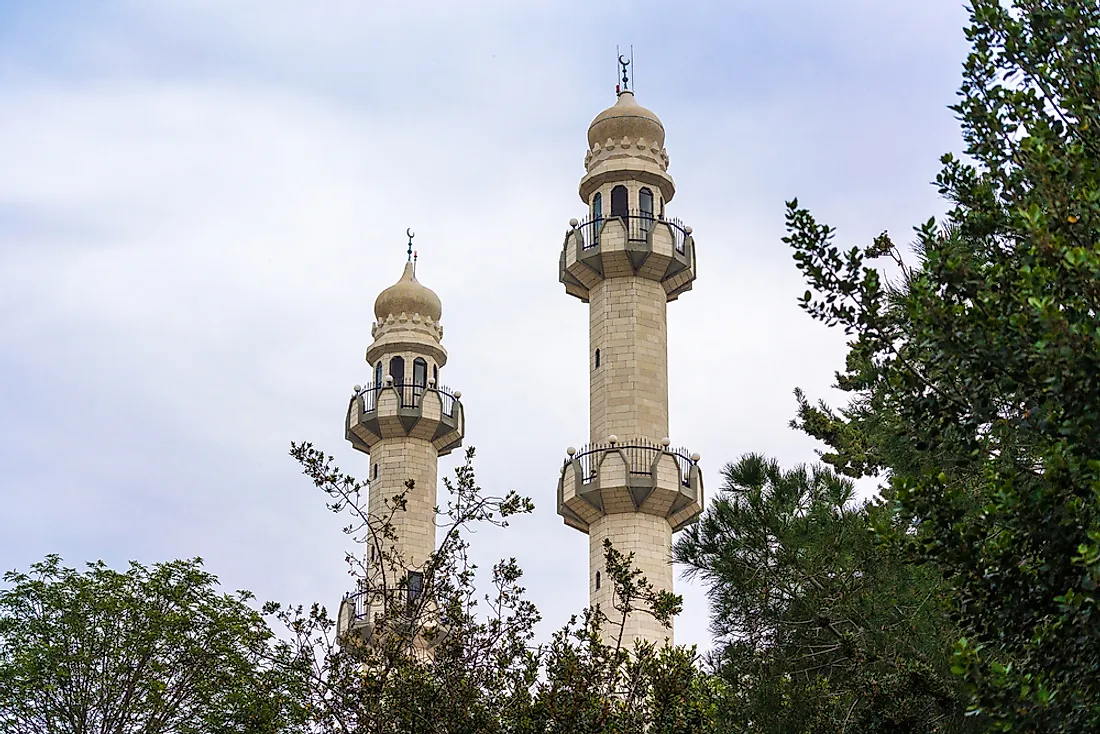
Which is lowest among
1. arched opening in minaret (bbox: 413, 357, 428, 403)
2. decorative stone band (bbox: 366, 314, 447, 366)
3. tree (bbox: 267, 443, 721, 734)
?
tree (bbox: 267, 443, 721, 734)

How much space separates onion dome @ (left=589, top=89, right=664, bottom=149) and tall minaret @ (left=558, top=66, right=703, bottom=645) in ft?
0.07

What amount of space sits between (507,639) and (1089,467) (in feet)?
29.2

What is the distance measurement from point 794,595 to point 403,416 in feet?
84.3

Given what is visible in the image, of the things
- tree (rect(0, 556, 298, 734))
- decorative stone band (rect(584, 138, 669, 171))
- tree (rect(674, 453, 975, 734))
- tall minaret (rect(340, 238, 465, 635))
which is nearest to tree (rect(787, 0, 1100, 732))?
tree (rect(674, 453, 975, 734))

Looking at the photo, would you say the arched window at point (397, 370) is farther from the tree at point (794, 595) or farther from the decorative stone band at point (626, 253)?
the tree at point (794, 595)

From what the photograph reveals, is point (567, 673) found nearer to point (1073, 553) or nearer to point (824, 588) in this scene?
point (824, 588)

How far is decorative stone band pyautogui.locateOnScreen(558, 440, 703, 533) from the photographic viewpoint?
29.7 metres

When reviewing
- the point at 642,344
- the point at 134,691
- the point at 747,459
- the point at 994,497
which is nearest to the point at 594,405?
the point at 642,344

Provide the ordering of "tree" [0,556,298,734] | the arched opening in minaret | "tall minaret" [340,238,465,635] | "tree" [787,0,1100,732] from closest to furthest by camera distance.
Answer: "tree" [787,0,1100,732] → "tree" [0,556,298,734] → "tall minaret" [340,238,465,635] → the arched opening in minaret

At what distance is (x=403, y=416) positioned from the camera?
1622 inches

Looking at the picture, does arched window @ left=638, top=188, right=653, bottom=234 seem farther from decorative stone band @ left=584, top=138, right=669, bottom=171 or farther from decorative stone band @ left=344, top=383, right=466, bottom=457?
decorative stone band @ left=344, top=383, right=466, bottom=457

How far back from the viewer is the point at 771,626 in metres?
16.7

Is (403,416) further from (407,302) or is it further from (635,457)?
(635,457)

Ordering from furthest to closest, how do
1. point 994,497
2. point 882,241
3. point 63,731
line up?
point 63,731 < point 882,241 < point 994,497
